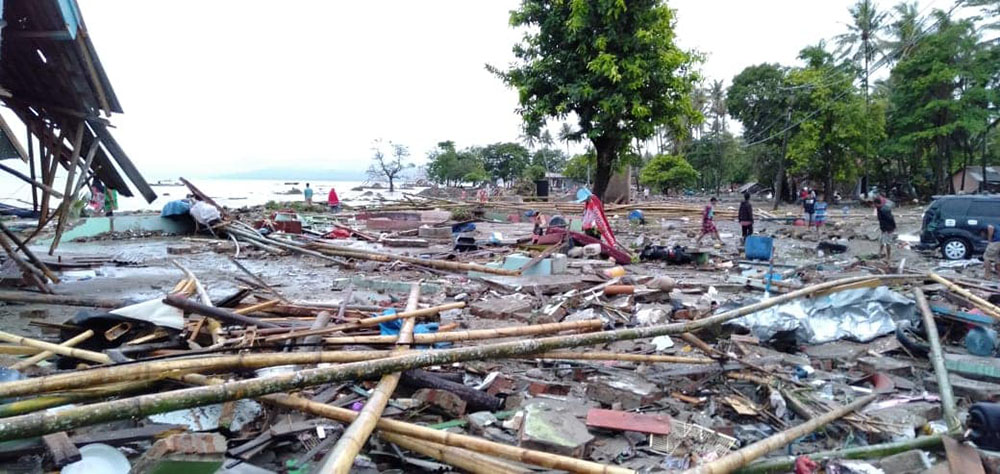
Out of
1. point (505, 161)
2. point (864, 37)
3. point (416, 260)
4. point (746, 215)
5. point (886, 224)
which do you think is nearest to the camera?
point (416, 260)

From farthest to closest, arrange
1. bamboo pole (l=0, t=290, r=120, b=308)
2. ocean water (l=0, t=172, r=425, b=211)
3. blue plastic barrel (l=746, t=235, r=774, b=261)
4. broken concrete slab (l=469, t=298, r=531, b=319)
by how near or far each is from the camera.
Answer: ocean water (l=0, t=172, r=425, b=211) → blue plastic barrel (l=746, t=235, r=774, b=261) → broken concrete slab (l=469, t=298, r=531, b=319) → bamboo pole (l=0, t=290, r=120, b=308)

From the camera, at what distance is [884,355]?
5578 mm

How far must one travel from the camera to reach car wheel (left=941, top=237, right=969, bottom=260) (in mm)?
13031

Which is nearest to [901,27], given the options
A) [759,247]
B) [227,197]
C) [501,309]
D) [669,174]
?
[669,174]

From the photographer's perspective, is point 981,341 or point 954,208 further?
point 954,208

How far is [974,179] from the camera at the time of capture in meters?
37.5

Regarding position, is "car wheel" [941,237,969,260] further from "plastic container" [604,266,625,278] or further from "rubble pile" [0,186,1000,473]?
"plastic container" [604,266,625,278]

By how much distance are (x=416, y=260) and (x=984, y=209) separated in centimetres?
1356

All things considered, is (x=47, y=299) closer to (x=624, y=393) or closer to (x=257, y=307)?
(x=257, y=307)

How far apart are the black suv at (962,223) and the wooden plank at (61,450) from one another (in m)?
16.7

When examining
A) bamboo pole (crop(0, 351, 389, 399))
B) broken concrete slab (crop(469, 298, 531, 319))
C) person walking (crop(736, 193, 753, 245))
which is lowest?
broken concrete slab (crop(469, 298, 531, 319))

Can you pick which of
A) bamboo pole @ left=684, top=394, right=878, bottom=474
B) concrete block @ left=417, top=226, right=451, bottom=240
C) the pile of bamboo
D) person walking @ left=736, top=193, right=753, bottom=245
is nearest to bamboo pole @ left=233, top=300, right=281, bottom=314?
the pile of bamboo

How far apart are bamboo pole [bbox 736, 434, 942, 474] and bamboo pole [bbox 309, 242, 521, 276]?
6406 mm

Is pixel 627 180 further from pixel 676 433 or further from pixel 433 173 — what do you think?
pixel 433 173
